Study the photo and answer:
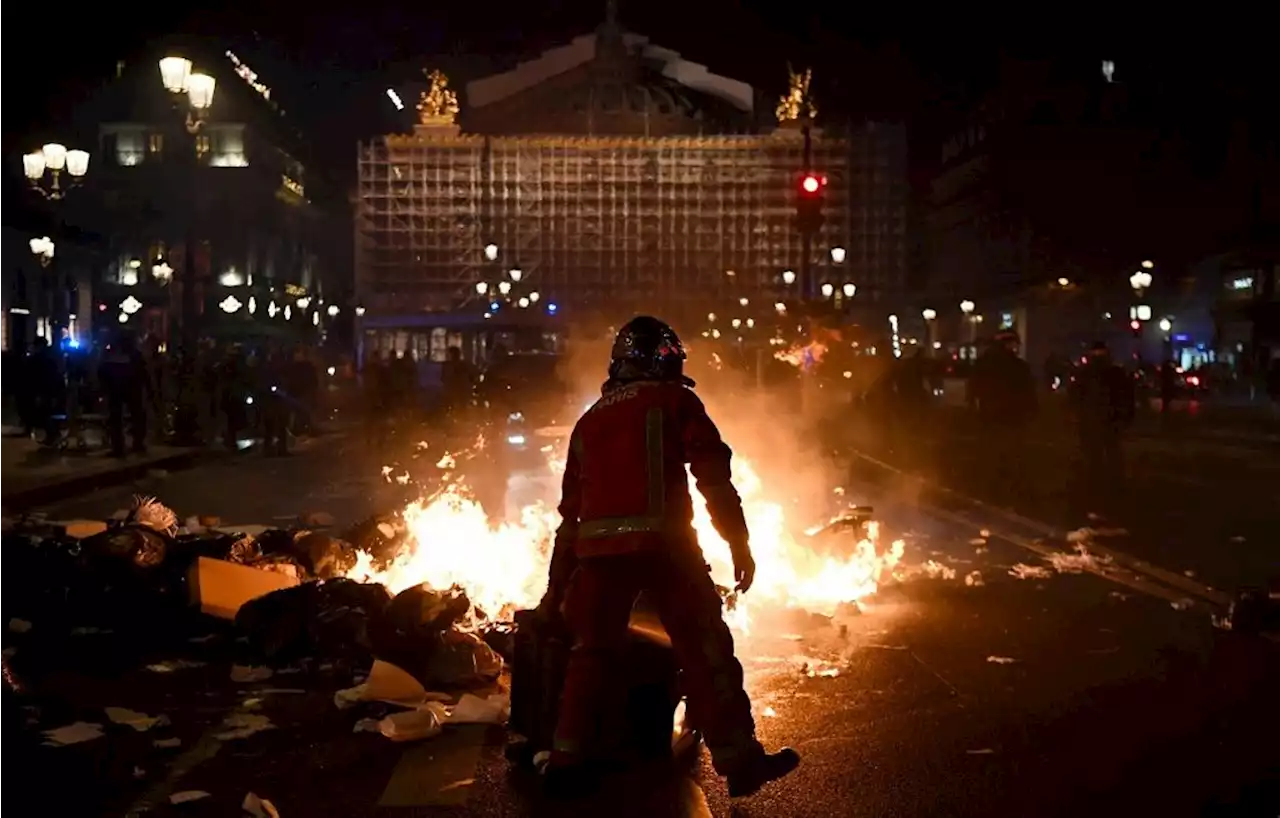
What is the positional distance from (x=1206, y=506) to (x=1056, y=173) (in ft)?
155

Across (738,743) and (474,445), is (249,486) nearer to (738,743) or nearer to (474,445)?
(474,445)

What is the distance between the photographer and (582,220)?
218 ft

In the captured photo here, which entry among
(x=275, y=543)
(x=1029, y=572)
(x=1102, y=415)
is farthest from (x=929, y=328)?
(x=275, y=543)

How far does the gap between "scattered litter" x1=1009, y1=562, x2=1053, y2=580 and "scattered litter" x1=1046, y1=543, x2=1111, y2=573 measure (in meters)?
0.14

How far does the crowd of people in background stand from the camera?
71.3 ft

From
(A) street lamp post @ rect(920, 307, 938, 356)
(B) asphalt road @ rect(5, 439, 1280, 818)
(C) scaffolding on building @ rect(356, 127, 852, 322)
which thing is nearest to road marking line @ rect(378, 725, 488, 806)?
(B) asphalt road @ rect(5, 439, 1280, 818)

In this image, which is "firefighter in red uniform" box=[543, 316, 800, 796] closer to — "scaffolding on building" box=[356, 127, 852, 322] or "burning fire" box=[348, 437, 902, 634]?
"burning fire" box=[348, 437, 902, 634]

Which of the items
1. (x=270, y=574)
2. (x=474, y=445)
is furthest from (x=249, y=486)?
(x=270, y=574)

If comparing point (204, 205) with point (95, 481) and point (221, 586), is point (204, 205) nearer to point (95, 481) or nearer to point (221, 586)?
point (95, 481)

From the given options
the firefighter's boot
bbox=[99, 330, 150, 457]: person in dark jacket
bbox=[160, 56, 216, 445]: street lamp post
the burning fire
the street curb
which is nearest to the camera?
the firefighter's boot

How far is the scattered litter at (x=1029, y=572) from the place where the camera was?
419 inches

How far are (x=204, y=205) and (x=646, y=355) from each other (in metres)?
68.2

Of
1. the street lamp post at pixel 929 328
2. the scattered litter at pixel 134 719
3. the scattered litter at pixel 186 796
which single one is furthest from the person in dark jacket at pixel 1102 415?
the street lamp post at pixel 929 328

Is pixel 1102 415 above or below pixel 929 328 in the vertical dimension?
below
